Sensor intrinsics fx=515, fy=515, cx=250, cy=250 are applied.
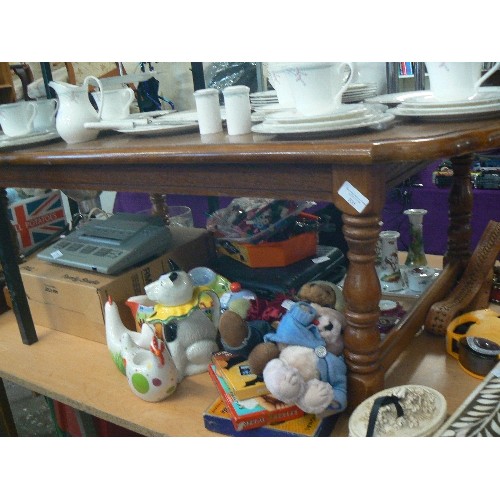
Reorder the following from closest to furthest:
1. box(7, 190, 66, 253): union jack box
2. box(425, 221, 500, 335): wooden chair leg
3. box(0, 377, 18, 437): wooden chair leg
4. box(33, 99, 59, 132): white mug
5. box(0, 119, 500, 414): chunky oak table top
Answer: box(0, 119, 500, 414): chunky oak table top, box(425, 221, 500, 335): wooden chair leg, box(33, 99, 59, 132): white mug, box(0, 377, 18, 437): wooden chair leg, box(7, 190, 66, 253): union jack box

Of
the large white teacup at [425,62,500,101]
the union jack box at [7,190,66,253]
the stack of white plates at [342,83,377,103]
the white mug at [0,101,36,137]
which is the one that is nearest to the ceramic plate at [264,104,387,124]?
the large white teacup at [425,62,500,101]

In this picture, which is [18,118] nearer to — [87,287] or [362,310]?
[87,287]

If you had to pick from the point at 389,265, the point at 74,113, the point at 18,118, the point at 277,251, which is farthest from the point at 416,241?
the point at 18,118

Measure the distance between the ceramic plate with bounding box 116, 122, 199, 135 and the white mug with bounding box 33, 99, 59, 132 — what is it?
36 cm

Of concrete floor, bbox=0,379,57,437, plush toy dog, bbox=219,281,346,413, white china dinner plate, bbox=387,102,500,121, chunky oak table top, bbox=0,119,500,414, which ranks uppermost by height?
white china dinner plate, bbox=387,102,500,121

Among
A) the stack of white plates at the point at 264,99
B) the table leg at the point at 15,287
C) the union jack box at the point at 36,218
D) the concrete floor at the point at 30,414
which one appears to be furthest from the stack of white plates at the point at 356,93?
the concrete floor at the point at 30,414

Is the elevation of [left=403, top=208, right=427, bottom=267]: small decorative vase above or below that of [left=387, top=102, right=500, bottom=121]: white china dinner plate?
below

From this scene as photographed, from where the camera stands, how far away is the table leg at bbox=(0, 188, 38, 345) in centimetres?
116

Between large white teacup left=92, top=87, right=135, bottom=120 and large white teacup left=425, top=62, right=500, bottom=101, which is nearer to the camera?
large white teacup left=425, top=62, right=500, bottom=101

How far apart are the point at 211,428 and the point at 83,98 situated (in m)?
0.69

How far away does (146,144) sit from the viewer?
88 cm

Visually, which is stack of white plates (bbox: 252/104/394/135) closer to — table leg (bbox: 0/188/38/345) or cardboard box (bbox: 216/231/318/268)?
cardboard box (bbox: 216/231/318/268)

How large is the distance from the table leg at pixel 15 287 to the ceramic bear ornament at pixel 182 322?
36 centimetres

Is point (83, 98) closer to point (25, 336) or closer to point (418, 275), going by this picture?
point (25, 336)
